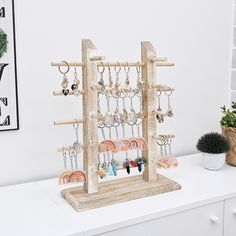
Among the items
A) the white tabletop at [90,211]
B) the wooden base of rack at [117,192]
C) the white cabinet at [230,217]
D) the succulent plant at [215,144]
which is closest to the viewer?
the white tabletop at [90,211]

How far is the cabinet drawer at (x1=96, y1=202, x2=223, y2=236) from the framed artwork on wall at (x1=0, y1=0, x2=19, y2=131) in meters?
0.52

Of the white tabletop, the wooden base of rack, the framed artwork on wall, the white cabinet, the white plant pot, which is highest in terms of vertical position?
the framed artwork on wall

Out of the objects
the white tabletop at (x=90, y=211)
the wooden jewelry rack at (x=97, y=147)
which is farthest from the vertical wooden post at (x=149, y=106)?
the white tabletop at (x=90, y=211)

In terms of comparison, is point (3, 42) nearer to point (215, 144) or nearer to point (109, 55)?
point (109, 55)

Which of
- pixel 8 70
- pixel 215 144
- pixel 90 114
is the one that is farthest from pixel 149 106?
pixel 8 70

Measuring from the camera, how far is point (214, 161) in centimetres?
135

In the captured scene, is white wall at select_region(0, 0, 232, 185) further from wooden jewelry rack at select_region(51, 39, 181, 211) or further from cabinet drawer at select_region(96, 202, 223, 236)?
cabinet drawer at select_region(96, 202, 223, 236)

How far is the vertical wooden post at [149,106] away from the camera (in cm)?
114

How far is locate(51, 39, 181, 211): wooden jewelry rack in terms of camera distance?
1.03 m

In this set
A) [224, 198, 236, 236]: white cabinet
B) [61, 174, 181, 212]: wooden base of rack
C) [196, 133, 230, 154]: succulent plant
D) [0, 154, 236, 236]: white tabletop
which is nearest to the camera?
[0, 154, 236, 236]: white tabletop

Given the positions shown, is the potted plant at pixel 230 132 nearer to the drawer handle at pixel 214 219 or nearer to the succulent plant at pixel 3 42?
the drawer handle at pixel 214 219

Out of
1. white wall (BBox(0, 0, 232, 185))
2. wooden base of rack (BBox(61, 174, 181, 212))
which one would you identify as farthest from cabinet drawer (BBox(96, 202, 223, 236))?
white wall (BBox(0, 0, 232, 185))

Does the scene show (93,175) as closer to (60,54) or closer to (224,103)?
(60,54)

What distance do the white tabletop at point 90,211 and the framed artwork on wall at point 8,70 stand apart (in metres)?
0.23
